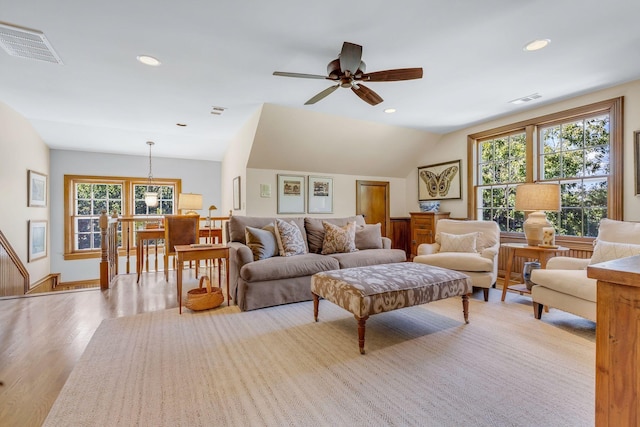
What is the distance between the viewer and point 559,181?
4.01 meters

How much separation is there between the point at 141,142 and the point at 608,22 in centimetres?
668

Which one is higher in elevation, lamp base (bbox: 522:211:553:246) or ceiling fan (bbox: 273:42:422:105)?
ceiling fan (bbox: 273:42:422:105)

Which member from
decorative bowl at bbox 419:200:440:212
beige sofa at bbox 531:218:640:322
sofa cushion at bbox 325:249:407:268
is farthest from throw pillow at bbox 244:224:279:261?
decorative bowl at bbox 419:200:440:212

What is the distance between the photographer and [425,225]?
208 inches

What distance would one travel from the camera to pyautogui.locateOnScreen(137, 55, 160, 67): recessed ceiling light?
108 inches

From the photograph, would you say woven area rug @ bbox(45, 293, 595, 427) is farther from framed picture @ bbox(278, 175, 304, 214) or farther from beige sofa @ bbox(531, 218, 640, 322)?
framed picture @ bbox(278, 175, 304, 214)

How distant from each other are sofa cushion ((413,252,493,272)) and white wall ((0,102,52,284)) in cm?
578

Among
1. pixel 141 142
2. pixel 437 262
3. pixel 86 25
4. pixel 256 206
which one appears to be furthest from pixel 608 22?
pixel 141 142

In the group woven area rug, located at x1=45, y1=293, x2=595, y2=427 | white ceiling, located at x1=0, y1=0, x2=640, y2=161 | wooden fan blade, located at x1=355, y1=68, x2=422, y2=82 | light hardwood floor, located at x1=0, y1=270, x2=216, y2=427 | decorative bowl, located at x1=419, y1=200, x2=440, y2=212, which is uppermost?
white ceiling, located at x1=0, y1=0, x2=640, y2=161

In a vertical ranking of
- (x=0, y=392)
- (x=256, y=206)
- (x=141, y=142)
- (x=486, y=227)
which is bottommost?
(x=0, y=392)

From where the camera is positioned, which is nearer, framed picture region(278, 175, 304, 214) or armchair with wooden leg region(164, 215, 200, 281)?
armchair with wooden leg region(164, 215, 200, 281)

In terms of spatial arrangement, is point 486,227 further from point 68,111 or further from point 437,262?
point 68,111

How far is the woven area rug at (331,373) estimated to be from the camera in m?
1.48

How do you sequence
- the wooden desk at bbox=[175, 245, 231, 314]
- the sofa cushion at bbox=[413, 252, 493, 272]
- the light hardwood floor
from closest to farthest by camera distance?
the light hardwood floor
the wooden desk at bbox=[175, 245, 231, 314]
the sofa cushion at bbox=[413, 252, 493, 272]
